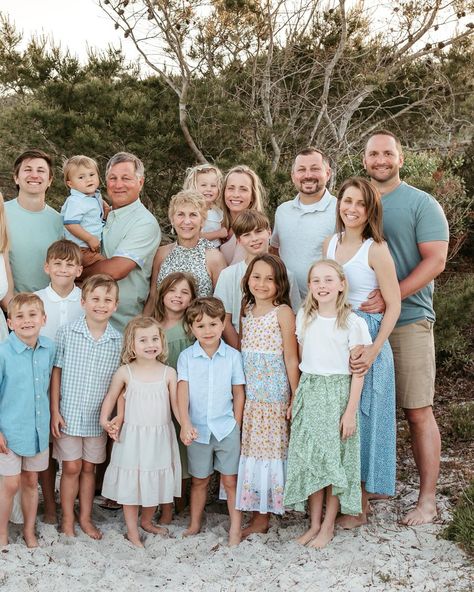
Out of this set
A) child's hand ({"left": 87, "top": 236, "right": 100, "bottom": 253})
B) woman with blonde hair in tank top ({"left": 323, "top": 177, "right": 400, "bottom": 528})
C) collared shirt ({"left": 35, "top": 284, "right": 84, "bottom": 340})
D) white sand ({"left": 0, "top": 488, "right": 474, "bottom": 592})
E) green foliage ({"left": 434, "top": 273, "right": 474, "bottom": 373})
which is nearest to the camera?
white sand ({"left": 0, "top": 488, "right": 474, "bottom": 592})

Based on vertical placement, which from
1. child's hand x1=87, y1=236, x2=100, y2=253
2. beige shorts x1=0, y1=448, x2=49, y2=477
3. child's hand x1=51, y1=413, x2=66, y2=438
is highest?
child's hand x1=87, y1=236, x2=100, y2=253

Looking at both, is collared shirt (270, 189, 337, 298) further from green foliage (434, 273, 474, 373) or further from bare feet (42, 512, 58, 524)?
green foliage (434, 273, 474, 373)

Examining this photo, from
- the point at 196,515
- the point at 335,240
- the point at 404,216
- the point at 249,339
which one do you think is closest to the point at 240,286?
the point at 249,339

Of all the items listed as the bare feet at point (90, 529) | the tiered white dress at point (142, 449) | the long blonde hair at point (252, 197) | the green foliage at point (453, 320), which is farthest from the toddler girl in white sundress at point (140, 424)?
the green foliage at point (453, 320)

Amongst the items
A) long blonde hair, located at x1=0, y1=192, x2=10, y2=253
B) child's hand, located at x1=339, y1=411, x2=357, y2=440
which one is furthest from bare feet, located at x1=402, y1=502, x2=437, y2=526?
long blonde hair, located at x1=0, y1=192, x2=10, y2=253

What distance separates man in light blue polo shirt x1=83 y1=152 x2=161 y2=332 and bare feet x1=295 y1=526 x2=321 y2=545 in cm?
171

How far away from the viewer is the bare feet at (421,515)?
414 cm

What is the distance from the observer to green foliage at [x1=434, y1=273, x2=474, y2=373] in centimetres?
791

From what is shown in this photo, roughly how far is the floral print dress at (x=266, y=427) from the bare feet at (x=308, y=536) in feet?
0.64

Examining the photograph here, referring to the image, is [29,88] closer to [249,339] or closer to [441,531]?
[249,339]

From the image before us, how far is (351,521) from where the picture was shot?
4.14m

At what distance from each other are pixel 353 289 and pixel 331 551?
1.45 metres

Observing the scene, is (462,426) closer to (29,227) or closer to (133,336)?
(133,336)

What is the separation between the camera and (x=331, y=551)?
3.82 m
